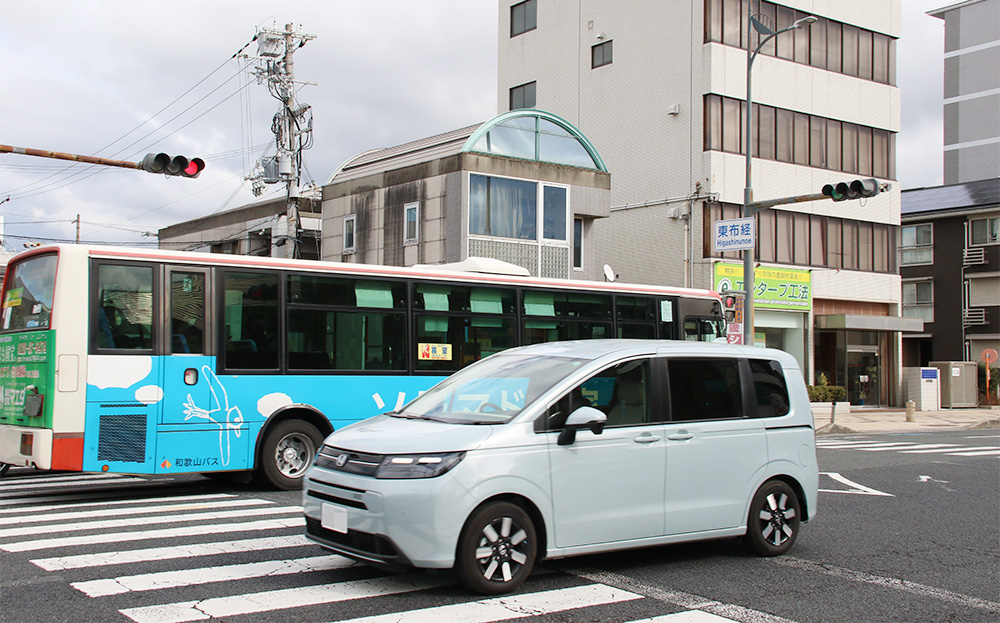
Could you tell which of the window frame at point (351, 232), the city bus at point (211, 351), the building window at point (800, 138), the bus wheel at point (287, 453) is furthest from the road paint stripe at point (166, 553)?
the building window at point (800, 138)

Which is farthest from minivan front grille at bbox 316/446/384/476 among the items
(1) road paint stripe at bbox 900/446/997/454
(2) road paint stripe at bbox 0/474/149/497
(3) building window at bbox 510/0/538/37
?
(3) building window at bbox 510/0/538/37

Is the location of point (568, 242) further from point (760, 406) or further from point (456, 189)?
point (760, 406)

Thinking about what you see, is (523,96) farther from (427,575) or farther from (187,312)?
(427,575)

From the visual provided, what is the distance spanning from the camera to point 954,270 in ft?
156

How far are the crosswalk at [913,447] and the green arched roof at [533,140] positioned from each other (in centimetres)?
1209

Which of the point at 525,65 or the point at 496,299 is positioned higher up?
the point at 525,65

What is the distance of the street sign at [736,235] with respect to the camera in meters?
22.2

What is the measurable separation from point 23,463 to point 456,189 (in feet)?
58.1

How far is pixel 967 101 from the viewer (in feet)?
217

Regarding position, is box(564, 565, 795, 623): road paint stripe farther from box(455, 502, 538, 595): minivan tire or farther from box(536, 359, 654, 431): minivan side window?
box(536, 359, 654, 431): minivan side window

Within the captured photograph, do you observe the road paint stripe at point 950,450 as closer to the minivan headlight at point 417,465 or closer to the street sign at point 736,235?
the street sign at point 736,235

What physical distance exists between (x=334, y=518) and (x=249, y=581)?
2.78ft

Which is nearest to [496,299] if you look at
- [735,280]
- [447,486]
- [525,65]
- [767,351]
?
[767,351]

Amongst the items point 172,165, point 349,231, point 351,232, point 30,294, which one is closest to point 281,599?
point 30,294
